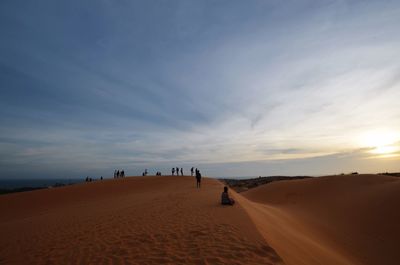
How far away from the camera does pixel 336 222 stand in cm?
1800

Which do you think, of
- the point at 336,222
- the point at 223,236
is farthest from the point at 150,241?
the point at 336,222

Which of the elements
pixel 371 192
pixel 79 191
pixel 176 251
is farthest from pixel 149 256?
pixel 79 191

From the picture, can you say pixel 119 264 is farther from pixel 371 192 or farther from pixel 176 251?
pixel 371 192

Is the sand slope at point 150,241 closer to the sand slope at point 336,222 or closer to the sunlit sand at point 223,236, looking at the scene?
the sunlit sand at point 223,236

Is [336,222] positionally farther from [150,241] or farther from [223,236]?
[150,241]

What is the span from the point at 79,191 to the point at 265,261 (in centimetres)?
3268

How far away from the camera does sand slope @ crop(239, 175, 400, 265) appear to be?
32.5 ft

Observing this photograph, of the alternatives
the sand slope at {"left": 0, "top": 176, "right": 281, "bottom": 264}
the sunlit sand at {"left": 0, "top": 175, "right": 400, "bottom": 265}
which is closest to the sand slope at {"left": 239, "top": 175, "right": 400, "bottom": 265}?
the sunlit sand at {"left": 0, "top": 175, "right": 400, "bottom": 265}

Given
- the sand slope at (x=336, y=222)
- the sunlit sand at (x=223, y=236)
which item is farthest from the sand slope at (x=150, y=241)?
the sand slope at (x=336, y=222)

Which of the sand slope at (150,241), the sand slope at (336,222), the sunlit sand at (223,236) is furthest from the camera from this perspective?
→ the sand slope at (336,222)

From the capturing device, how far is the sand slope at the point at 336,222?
991 centimetres

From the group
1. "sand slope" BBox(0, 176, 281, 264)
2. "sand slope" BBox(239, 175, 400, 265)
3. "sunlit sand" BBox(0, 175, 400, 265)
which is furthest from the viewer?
"sand slope" BBox(239, 175, 400, 265)

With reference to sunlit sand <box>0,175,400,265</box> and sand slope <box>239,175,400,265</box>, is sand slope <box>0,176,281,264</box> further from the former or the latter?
sand slope <box>239,175,400,265</box>

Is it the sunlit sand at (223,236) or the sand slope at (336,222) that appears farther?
the sand slope at (336,222)
